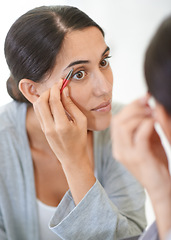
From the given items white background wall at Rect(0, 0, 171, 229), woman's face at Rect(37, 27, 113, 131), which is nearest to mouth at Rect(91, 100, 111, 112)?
woman's face at Rect(37, 27, 113, 131)

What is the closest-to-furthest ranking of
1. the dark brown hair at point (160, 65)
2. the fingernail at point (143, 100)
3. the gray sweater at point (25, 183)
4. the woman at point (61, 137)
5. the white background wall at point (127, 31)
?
the dark brown hair at point (160, 65)
the fingernail at point (143, 100)
the woman at point (61, 137)
the gray sweater at point (25, 183)
the white background wall at point (127, 31)

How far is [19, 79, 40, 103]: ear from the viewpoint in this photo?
2.99 feet

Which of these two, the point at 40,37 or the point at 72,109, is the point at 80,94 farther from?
the point at 40,37

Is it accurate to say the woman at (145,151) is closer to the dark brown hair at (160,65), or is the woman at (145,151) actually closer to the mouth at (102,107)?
the dark brown hair at (160,65)

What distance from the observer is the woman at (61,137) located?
82cm

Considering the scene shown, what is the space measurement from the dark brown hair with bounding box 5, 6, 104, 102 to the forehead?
1cm

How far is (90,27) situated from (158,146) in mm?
401

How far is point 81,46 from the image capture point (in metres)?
0.85

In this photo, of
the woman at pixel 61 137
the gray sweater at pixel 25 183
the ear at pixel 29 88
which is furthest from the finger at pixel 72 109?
the gray sweater at pixel 25 183

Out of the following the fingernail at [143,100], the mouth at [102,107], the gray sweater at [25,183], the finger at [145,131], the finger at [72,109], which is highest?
the fingernail at [143,100]

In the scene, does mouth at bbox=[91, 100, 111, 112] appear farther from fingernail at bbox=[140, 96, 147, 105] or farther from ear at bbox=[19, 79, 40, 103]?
fingernail at bbox=[140, 96, 147, 105]

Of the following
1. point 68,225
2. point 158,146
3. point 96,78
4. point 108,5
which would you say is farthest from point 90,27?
point 108,5

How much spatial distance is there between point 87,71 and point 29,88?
0.57 feet

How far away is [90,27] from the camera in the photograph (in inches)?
35.1
